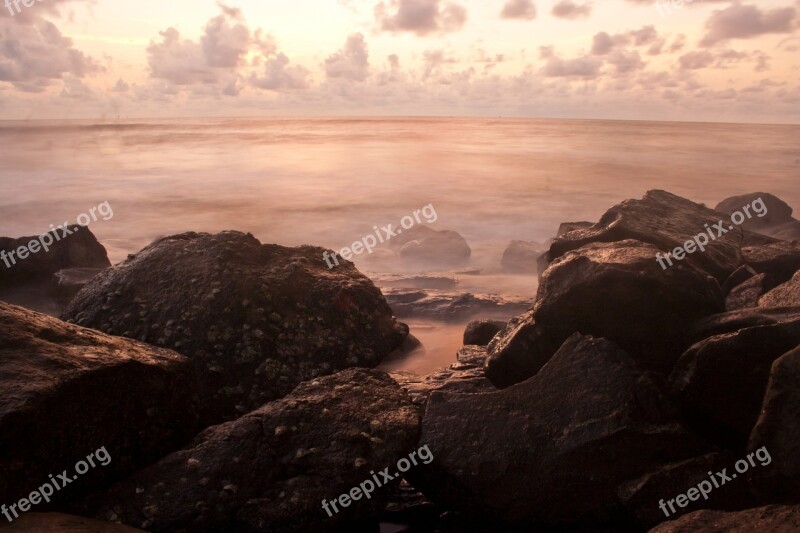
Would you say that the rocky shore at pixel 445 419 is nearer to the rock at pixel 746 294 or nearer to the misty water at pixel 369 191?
the rock at pixel 746 294

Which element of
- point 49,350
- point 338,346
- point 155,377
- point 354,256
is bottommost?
point 354,256

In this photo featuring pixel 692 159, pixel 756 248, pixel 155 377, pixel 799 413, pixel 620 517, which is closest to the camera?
pixel 799 413

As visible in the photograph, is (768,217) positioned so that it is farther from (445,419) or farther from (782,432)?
(445,419)

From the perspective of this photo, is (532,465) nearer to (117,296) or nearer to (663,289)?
(663,289)

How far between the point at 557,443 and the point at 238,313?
2641 mm

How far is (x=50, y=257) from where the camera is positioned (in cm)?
893

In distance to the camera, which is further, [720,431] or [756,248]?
[756,248]

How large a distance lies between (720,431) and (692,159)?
44714 millimetres

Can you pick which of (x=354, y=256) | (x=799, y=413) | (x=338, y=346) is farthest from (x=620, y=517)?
(x=354, y=256)

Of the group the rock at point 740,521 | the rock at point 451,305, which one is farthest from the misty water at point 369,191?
the rock at point 740,521

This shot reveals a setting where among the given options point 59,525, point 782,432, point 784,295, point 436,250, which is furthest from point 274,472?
point 436,250

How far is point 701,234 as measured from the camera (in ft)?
20.2

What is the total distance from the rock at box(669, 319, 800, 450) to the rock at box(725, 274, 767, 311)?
1.63m

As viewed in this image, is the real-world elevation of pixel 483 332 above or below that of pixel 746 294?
below
